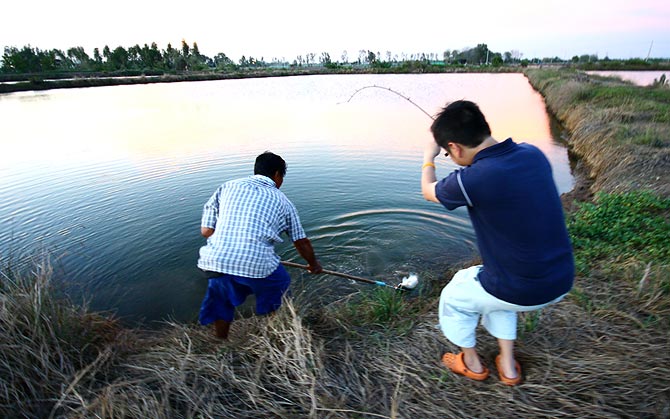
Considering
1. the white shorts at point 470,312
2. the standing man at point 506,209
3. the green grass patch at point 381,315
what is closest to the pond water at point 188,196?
the green grass patch at point 381,315

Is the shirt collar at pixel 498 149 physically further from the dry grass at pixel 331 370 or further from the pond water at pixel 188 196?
the pond water at pixel 188 196

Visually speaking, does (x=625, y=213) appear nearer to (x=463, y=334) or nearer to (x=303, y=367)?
(x=463, y=334)

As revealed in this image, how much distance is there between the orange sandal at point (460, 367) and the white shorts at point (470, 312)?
20 cm

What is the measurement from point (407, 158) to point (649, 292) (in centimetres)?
766

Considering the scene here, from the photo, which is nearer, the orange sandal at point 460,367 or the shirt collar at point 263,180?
the orange sandal at point 460,367

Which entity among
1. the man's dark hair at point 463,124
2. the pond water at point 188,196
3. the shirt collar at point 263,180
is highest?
the man's dark hair at point 463,124

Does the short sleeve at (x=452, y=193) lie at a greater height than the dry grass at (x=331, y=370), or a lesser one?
greater

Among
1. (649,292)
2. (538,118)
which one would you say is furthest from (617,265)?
(538,118)

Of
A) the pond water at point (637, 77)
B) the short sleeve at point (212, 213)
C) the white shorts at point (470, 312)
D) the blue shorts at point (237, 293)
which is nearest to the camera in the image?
the white shorts at point (470, 312)

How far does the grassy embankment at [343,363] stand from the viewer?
208 centimetres

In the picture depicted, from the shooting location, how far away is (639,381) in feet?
6.94

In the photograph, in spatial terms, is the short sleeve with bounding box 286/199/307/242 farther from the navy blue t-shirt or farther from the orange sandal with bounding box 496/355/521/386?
the orange sandal with bounding box 496/355/521/386

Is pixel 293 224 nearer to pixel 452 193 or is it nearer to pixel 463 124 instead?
pixel 452 193

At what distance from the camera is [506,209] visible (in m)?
1.73
